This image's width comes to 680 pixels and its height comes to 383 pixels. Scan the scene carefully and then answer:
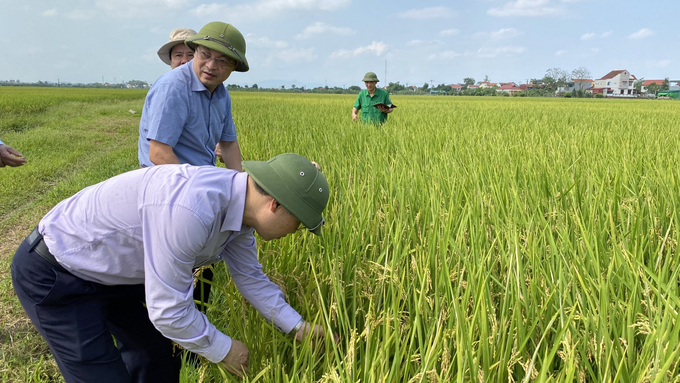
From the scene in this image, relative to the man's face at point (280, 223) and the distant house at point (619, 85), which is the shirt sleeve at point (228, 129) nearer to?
the man's face at point (280, 223)

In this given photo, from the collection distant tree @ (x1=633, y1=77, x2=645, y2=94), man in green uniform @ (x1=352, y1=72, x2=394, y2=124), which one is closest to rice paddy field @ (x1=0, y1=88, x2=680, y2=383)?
man in green uniform @ (x1=352, y1=72, x2=394, y2=124)

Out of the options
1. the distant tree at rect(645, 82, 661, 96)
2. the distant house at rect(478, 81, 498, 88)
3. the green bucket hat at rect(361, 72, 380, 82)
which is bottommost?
the green bucket hat at rect(361, 72, 380, 82)

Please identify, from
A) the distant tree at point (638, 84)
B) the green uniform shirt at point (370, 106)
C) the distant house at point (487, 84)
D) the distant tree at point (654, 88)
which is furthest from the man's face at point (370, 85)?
the distant house at point (487, 84)

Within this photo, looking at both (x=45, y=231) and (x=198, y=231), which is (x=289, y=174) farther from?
(x=45, y=231)

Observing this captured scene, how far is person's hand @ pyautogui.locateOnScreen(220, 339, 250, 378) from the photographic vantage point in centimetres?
111

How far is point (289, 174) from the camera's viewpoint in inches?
38.6

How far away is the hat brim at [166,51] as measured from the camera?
2.35 metres

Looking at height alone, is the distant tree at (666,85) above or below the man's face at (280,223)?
above

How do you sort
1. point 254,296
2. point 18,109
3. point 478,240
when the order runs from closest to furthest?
point 254,296
point 478,240
point 18,109

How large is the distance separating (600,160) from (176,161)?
2.90m

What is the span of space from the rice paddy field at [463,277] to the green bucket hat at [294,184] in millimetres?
231

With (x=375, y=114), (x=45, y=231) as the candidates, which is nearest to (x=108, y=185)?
(x=45, y=231)

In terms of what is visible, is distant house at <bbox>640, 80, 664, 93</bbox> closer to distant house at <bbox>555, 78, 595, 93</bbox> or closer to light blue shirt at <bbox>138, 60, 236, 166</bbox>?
distant house at <bbox>555, 78, 595, 93</bbox>

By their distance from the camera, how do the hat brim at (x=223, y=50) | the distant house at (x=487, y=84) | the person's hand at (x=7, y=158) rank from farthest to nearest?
the distant house at (x=487, y=84)
the person's hand at (x=7, y=158)
the hat brim at (x=223, y=50)
